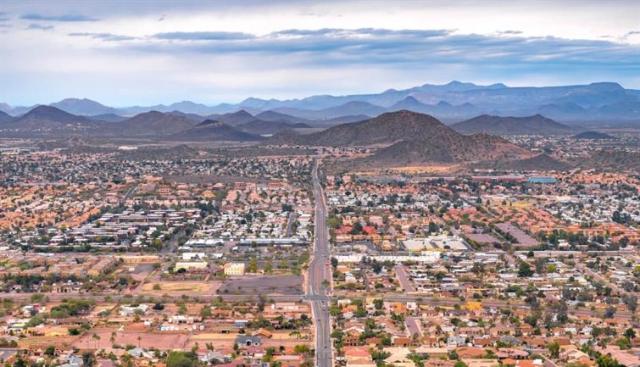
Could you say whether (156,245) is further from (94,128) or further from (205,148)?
(94,128)

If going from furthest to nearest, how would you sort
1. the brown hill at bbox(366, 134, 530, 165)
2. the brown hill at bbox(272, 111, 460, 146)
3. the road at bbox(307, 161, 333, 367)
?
1. the brown hill at bbox(272, 111, 460, 146)
2. the brown hill at bbox(366, 134, 530, 165)
3. the road at bbox(307, 161, 333, 367)

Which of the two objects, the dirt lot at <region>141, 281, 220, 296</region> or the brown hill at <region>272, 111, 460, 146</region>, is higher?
the brown hill at <region>272, 111, 460, 146</region>

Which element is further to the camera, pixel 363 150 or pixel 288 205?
pixel 363 150

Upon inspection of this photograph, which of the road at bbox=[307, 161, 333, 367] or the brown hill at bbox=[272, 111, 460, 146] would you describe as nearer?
the road at bbox=[307, 161, 333, 367]

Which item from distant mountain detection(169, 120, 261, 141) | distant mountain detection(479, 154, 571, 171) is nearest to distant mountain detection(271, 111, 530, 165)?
Answer: distant mountain detection(479, 154, 571, 171)

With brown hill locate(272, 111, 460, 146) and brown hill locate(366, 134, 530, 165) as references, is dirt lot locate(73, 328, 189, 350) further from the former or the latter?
brown hill locate(272, 111, 460, 146)

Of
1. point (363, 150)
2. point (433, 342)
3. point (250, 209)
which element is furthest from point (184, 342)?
point (363, 150)
